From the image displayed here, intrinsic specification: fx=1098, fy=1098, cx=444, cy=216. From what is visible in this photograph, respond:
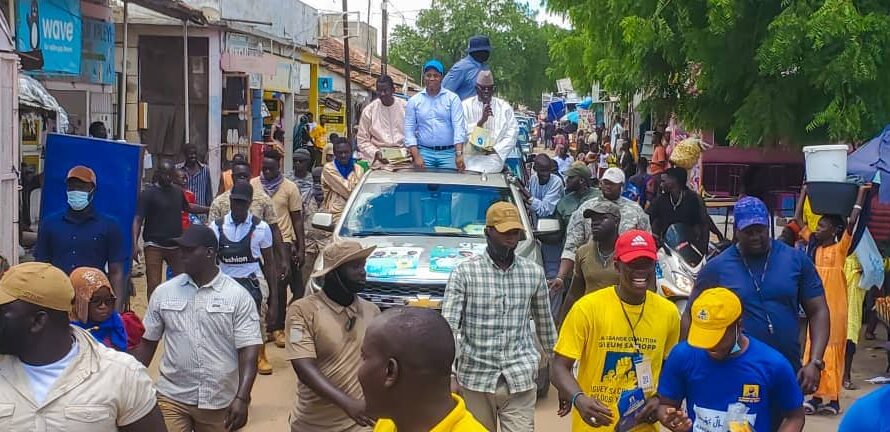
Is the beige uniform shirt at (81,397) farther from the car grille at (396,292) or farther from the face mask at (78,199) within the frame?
the car grille at (396,292)

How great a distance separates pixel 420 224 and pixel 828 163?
365 centimetres

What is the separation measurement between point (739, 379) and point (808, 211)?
6362mm

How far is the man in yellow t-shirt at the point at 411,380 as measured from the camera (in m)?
2.68

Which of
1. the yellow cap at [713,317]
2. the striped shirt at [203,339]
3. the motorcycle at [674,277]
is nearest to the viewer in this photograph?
the yellow cap at [713,317]

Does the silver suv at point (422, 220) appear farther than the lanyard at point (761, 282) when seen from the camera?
Yes

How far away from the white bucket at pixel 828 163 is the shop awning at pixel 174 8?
8.45 meters

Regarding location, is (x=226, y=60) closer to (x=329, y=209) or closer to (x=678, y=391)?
(x=329, y=209)

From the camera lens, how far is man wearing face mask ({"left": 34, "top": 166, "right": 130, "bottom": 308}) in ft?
24.2

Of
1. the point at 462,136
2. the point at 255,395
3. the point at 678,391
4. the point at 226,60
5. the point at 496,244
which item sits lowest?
the point at 255,395

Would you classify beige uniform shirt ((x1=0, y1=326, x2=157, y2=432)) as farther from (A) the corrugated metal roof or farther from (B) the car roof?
(A) the corrugated metal roof

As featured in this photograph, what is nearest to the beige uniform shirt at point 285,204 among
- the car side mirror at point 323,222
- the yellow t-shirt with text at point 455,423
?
the car side mirror at point 323,222

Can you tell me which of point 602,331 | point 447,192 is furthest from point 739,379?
point 447,192

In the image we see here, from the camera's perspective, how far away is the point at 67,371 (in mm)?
3607

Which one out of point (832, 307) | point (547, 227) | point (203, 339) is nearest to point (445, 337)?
point (203, 339)
